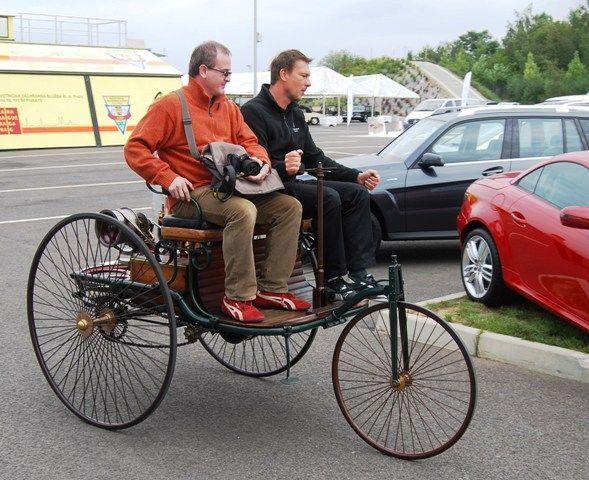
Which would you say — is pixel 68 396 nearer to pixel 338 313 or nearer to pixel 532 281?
pixel 338 313

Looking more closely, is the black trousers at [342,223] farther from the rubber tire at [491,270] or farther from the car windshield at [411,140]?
the car windshield at [411,140]

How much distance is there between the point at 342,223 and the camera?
4613mm

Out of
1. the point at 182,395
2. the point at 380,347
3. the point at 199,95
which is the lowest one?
the point at 182,395

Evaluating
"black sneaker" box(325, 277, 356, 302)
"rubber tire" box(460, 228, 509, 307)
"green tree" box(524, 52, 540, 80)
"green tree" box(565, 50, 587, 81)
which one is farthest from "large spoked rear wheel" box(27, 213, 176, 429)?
"green tree" box(524, 52, 540, 80)

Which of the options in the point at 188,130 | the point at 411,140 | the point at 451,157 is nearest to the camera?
the point at 188,130

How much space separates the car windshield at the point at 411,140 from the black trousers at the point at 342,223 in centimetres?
473

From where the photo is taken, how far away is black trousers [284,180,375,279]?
14.9ft

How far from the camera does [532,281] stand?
237 inches

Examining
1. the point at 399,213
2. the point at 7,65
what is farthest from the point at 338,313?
the point at 7,65

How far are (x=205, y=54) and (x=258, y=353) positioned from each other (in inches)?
82.5

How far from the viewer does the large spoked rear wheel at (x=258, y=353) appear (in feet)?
17.4

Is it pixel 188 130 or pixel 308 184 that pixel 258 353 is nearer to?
pixel 308 184

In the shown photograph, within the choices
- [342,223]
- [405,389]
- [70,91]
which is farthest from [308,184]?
[70,91]

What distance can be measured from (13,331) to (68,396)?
5.61ft
